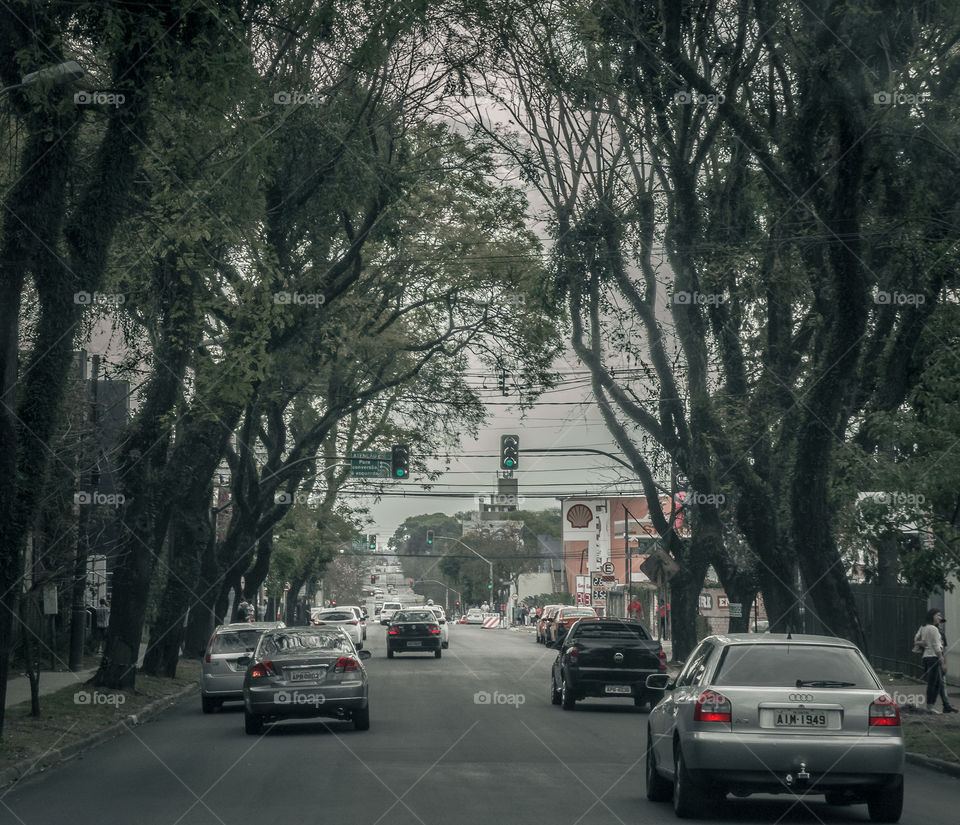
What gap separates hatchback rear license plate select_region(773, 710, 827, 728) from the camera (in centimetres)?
1023

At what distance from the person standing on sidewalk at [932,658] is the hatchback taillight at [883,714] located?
1161 cm

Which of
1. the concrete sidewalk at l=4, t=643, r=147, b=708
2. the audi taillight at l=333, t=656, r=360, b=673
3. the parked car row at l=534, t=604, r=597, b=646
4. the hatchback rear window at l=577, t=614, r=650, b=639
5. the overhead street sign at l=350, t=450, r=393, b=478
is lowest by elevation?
the parked car row at l=534, t=604, r=597, b=646

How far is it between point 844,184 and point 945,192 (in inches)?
51.3

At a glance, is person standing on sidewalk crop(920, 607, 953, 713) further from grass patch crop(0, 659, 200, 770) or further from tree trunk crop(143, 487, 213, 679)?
tree trunk crop(143, 487, 213, 679)

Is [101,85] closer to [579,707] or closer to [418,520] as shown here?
[579,707]

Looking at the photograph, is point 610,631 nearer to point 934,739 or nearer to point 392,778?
point 934,739

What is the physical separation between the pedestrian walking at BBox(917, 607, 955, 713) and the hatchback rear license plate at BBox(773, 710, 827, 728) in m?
11.9

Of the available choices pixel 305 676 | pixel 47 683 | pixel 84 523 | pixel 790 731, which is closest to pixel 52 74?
pixel 305 676

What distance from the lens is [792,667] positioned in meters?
10.6

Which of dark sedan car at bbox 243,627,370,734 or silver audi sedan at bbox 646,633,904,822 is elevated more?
silver audi sedan at bbox 646,633,904,822

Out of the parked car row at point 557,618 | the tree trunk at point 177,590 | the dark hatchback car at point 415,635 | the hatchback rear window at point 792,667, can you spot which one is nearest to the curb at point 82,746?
the tree trunk at point 177,590

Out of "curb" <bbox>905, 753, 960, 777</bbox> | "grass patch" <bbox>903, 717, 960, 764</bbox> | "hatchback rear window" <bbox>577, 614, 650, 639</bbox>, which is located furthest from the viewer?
"hatchback rear window" <bbox>577, 614, 650, 639</bbox>

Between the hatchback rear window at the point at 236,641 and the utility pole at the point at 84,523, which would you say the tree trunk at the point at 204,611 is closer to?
the utility pole at the point at 84,523

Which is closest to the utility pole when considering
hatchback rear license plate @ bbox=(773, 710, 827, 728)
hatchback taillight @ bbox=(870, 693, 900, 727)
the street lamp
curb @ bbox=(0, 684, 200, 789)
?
curb @ bbox=(0, 684, 200, 789)
